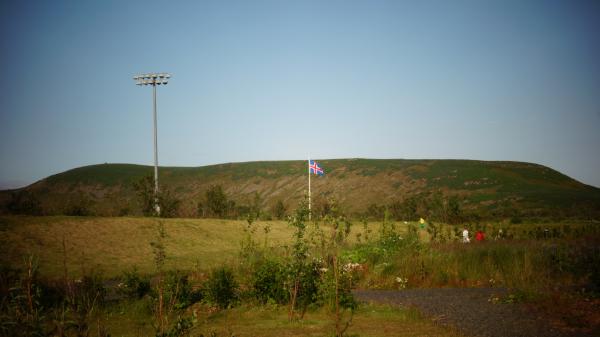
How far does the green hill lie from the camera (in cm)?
6103

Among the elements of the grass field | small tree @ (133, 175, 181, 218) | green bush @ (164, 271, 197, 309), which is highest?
small tree @ (133, 175, 181, 218)

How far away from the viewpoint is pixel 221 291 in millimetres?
10070

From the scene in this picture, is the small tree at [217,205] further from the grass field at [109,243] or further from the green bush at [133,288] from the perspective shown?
the green bush at [133,288]

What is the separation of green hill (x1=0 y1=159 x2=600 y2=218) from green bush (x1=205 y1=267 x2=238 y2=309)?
30.6 m

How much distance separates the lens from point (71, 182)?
390ft

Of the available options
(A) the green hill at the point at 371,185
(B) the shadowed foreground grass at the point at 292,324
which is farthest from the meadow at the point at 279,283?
(A) the green hill at the point at 371,185

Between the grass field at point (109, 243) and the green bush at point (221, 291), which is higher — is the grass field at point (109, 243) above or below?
below

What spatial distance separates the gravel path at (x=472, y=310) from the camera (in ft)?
25.4

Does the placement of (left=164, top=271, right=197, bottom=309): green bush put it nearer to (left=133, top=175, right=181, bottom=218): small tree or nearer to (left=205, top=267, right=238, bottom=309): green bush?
(left=205, top=267, right=238, bottom=309): green bush

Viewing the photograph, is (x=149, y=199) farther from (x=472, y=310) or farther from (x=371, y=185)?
(x=371, y=185)

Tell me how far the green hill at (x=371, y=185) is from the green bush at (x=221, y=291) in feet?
100

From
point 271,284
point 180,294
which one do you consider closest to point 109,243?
point 180,294

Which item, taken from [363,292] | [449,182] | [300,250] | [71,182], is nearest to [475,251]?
[363,292]

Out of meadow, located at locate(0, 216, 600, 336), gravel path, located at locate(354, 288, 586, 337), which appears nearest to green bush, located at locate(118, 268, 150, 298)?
meadow, located at locate(0, 216, 600, 336)
